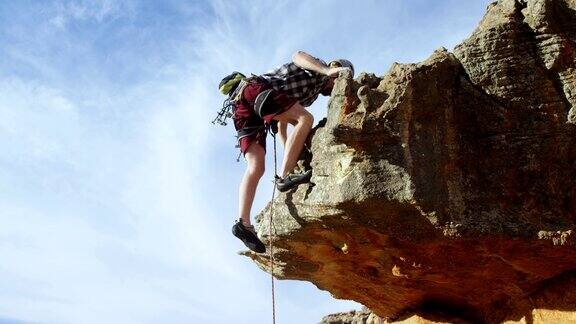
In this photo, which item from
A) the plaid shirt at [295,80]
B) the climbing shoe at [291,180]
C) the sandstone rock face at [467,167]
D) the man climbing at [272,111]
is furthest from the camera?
the plaid shirt at [295,80]

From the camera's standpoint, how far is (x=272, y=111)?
9.03 m

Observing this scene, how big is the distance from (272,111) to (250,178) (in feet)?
3.59

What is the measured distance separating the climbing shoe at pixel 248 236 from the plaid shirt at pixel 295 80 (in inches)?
86.5

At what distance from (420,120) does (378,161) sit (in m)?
0.83

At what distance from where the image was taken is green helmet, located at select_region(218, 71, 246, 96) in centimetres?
954

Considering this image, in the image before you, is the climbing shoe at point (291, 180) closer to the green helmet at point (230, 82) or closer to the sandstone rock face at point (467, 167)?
the sandstone rock face at point (467, 167)

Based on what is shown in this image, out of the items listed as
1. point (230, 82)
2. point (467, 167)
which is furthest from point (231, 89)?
point (467, 167)

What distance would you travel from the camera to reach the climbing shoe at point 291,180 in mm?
8727

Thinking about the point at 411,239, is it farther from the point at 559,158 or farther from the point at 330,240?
the point at 559,158

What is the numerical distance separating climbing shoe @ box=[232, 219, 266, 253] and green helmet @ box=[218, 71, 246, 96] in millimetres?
2231

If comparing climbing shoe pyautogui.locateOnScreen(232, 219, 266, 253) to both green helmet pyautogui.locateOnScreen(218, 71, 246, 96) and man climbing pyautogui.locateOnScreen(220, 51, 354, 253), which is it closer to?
man climbing pyautogui.locateOnScreen(220, 51, 354, 253)

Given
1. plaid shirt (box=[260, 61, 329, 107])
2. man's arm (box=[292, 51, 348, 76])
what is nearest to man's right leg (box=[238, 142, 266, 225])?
plaid shirt (box=[260, 61, 329, 107])

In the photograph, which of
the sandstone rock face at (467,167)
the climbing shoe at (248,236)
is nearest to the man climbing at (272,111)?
the climbing shoe at (248,236)

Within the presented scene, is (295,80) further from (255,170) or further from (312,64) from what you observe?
(255,170)
